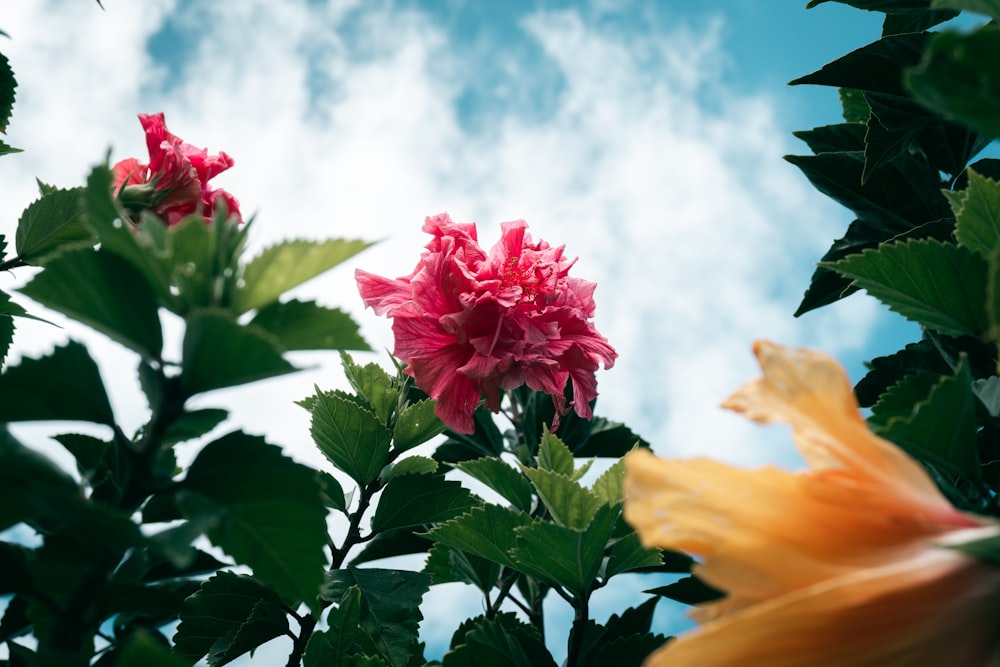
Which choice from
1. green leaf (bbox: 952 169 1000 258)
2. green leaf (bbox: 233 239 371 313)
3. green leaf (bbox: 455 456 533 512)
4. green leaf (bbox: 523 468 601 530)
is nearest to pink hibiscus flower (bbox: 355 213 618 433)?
green leaf (bbox: 455 456 533 512)

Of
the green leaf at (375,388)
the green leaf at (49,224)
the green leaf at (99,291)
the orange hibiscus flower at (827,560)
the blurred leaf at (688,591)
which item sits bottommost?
the orange hibiscus flower at (827,560)

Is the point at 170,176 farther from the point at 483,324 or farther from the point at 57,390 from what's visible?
the point at 57,390

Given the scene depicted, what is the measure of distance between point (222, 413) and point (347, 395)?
91cm

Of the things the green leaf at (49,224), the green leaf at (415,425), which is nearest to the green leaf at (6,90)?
the green leaf at (49,224)

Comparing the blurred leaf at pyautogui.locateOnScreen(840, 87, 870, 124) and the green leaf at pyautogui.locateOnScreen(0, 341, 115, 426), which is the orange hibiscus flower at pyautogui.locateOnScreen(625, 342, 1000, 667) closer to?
the green leaf at pyautogui.locateOnScreen(0, 341, 115, 426)

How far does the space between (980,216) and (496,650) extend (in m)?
0.75

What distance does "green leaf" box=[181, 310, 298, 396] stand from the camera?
54cm

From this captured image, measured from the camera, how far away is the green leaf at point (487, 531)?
112 cm

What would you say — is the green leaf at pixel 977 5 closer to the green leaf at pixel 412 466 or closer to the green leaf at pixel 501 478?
the green leaf at pixel 501 478

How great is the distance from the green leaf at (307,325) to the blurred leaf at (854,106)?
5.00ft

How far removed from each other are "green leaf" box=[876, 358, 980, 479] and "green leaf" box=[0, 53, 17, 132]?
1389mm

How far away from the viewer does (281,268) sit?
1.97 feet

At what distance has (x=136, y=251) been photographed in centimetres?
57

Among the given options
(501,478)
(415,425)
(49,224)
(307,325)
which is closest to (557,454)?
(501,478)
